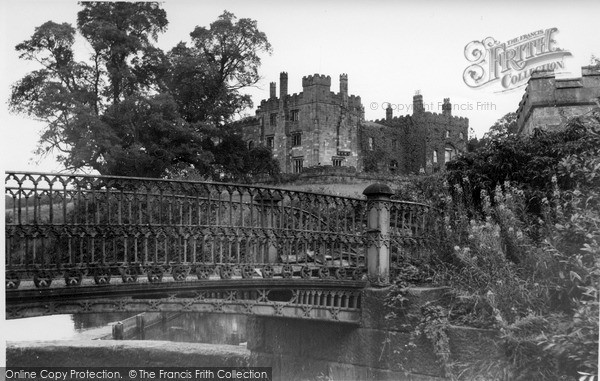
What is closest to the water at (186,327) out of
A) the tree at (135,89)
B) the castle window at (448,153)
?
the tree at (135,89)

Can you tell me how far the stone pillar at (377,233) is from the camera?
28.3 feet

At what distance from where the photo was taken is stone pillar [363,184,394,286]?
8615 mm

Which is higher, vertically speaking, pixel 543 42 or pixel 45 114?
pixel 543 42

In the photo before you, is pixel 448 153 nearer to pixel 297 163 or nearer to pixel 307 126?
pixel 307 126

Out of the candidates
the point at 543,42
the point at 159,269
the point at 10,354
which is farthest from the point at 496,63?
the point at 10,354

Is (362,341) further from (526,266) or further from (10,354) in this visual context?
(10,354)

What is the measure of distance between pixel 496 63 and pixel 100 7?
5932 mm

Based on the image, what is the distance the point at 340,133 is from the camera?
77.2 ft

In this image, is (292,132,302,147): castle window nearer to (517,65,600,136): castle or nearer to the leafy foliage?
(517,65,600,136): castle

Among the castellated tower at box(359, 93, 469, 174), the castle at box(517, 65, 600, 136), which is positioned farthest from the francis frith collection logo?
the castellated tower at box(359, 93, 469, 174)

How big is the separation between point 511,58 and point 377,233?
3.01 m

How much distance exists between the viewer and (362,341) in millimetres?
8359

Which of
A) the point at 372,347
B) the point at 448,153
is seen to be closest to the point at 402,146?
the point at 448,153

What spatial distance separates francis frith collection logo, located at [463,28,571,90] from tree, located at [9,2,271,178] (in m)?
2.98
